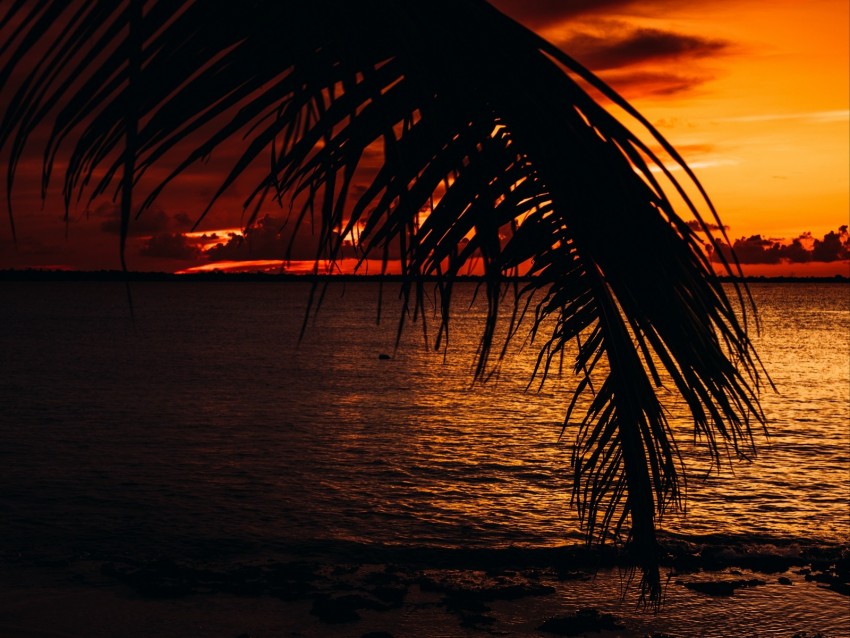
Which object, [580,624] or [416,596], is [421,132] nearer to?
[580,624]

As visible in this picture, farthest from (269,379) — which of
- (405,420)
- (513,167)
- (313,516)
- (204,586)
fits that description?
(513,167)

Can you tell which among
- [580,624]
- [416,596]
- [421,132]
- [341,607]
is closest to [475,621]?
[416,596]

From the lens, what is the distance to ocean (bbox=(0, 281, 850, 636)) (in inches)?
712

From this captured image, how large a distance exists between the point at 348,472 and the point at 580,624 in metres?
13.2

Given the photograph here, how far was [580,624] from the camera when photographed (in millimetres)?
13383

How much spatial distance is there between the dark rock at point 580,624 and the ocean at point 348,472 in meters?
0.78

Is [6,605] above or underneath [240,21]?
underneath

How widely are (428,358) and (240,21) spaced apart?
71313 millimetres

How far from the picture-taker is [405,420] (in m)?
37.0

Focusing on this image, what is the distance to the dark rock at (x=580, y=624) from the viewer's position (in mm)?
13195

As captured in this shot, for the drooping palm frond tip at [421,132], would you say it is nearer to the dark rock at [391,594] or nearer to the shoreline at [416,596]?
the shoreline at [416,596]

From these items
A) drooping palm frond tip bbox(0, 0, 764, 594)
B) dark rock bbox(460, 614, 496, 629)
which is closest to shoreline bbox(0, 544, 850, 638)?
dark rock bbox(460, 614, 496, 629)

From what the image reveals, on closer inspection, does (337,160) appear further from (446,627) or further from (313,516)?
(313,516)

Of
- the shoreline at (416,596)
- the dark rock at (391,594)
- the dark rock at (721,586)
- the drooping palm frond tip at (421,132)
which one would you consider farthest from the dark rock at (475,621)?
the drooping palm frond tip at (421,132)
